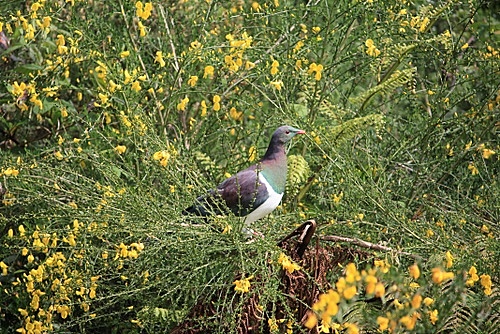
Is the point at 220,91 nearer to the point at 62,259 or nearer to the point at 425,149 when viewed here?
the point at 425,149

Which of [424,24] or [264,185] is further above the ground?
[424,24]

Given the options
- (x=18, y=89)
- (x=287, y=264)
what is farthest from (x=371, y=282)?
(x=18, y=89)

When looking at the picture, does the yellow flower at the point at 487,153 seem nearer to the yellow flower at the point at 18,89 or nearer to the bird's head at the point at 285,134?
the bird's head at the point at 285,134

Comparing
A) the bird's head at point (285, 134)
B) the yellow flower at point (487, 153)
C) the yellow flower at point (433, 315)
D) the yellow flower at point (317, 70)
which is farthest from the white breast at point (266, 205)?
the yellow flower at point (433, 315)

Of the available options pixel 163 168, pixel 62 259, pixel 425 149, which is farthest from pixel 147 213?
pixel 425 149

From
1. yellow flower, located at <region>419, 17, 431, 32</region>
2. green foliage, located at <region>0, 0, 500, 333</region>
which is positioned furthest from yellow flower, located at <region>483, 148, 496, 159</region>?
yellow flower, located at <region>419, 17, 431, 32</region>

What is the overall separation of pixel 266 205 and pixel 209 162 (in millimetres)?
325

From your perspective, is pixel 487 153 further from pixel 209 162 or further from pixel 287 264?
pixel 287 264

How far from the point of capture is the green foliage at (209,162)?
280 centimetres

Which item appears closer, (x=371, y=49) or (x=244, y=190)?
(x=244, y=190)

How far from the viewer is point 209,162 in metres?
3.45

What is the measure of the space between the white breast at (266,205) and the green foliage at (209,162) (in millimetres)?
98

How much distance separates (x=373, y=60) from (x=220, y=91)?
2.40 ft

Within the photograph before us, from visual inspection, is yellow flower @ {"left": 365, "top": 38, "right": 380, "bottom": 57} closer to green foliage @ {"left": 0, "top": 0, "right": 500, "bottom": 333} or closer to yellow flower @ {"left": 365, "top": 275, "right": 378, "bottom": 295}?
green foliage @ {"left": 0, "top": 0, "right": 500, "bottom": 333}
